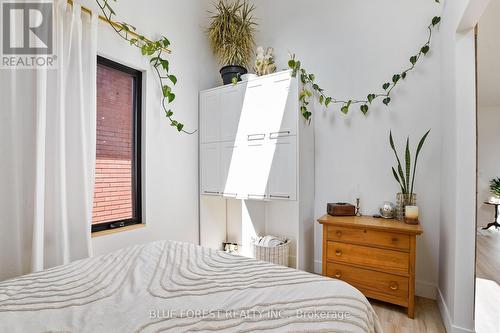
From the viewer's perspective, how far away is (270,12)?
315 centimetres

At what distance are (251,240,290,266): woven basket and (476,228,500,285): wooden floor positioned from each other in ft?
5.11

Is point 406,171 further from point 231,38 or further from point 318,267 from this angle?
point 231,38

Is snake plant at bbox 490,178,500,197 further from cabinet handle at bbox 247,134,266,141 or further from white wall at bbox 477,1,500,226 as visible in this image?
cabinet handle at bbox 247,134,266,141

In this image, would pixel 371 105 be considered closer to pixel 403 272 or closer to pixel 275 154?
pixel 275 154

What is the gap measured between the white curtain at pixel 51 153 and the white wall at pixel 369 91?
6.74ft

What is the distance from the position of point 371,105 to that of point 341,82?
386mm

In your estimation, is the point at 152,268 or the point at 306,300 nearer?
the point at 306,300

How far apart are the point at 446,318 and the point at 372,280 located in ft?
1.65

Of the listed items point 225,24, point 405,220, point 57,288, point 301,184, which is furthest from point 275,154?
point 57,288

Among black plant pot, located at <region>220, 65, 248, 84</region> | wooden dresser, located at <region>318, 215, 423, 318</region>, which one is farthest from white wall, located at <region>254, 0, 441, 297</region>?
black plant pot, located at <region>220, 65, 248, 84</region>

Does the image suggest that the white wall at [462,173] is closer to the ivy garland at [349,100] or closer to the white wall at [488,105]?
the white wall at [488,105]

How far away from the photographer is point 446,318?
1.86m

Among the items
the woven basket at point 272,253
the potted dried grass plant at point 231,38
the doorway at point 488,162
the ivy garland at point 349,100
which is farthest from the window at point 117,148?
the doorway at point 488,162

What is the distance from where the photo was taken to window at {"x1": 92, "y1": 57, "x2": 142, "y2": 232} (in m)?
2.16
